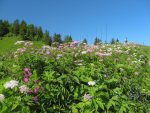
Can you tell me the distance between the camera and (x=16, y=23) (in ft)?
349

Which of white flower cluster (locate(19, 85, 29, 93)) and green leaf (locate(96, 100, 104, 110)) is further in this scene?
green leaf (locate(96, 100, 104, 110))

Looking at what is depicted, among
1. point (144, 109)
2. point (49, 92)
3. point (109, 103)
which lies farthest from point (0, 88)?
point (144, 109)

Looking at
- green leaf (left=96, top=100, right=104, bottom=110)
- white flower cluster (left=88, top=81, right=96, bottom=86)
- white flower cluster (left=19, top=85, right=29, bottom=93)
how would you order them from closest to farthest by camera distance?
white flower cluster (left=19, top=85, right=29, bottom=93)
green leaf (left=96, top=100, right=104, bottom=110)
white flower cluster (left=88, top=81, right=96, bottom=86)

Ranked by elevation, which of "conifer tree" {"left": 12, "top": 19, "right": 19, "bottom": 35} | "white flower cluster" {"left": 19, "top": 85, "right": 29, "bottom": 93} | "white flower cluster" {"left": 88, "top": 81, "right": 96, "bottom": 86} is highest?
"conifer tree" {"left": 12, "top": 19, "right": 19, "bottom": 35}

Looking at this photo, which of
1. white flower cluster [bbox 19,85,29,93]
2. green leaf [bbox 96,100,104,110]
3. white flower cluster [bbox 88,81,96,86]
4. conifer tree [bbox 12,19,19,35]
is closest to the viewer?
white flower cluster [bbox 19,85,29,93]

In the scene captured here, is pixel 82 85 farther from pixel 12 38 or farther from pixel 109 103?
pixel 12 38

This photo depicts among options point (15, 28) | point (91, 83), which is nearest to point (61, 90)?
point (91, 83)

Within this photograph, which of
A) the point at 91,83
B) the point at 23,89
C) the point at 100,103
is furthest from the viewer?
the point at 91,83

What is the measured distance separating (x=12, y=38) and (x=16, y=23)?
6.31m

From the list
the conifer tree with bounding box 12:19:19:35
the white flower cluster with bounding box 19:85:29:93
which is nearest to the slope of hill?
the white flower cluster with bounding box 19:85:29:93

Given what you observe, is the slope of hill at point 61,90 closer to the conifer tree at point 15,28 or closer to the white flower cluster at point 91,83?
the white flower cluster at point 91,83

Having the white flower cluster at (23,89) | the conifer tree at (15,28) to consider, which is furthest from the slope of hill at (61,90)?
the conifer tree at (15,28)

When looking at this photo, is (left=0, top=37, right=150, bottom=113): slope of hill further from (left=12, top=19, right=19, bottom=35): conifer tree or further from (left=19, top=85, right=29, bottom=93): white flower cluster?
(left=12, top=19, right=19, bottom=35): conifer tree

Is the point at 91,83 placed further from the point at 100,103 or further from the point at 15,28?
the point at 15,28
